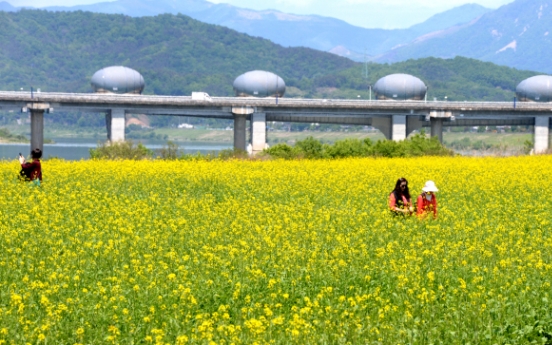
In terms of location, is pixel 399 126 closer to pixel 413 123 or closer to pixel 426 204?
pixel 413 123

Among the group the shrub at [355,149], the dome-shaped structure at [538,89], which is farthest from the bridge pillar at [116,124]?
the dome-shaped structure at [538,89]

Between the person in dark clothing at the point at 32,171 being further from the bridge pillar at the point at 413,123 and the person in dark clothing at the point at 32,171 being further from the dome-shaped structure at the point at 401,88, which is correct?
the dome-shaped structure at the point at 401,88

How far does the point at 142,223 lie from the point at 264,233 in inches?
148

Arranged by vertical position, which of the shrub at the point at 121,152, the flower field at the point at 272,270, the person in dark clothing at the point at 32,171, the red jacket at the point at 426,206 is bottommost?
the flower field at the point at 272,270

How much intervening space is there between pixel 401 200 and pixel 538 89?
77966 mm

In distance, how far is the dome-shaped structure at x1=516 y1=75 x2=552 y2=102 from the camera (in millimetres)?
95000

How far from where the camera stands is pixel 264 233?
1891 centimetres

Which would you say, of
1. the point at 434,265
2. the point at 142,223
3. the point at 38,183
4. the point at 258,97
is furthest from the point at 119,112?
the point at 434,265

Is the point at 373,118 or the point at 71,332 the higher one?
the point at 373,118

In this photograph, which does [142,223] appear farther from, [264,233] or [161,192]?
[161,192]

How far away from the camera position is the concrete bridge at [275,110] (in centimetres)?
8269

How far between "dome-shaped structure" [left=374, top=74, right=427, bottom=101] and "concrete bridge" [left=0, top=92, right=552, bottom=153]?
7.74 ft

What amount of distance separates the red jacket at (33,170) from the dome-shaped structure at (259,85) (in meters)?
59.6

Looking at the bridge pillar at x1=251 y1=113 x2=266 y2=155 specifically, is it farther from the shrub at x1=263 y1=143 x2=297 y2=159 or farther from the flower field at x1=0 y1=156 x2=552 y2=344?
the flower field at x1=0 y1=156 x2=552 y2=344
